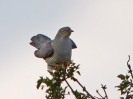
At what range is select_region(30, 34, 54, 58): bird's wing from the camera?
32.9 feet

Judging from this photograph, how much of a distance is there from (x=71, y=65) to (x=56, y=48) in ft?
16.1

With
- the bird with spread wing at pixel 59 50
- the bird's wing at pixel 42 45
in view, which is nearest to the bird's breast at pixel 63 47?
the bird with spread wing at pixel 59 50

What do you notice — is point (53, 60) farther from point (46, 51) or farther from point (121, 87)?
point (121, 87)

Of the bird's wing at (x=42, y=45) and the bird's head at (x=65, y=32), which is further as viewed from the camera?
the bird's wing at (x=42, y=45)

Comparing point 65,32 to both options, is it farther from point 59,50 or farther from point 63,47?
point 59,50

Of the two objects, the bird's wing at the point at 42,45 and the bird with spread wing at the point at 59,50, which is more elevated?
the bird's wing at the point at 42,45

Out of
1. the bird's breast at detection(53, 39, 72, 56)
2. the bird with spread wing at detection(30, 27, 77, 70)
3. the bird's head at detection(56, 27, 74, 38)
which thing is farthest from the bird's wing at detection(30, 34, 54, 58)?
the bird's head at detection(56, 27, 74, 38)

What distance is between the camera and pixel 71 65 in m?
4.84

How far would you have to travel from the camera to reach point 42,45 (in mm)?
11445

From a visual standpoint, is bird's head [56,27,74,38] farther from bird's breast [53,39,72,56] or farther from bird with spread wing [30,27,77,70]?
bird's breast [53,39,72,56]

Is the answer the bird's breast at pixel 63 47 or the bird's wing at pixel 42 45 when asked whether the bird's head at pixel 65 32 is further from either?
the bird's wing at pixel 42 45

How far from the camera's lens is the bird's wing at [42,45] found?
10031mm

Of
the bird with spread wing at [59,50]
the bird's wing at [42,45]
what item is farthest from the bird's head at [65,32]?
the bird's wing at [42,45]

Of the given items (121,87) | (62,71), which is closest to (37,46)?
(62,71)
